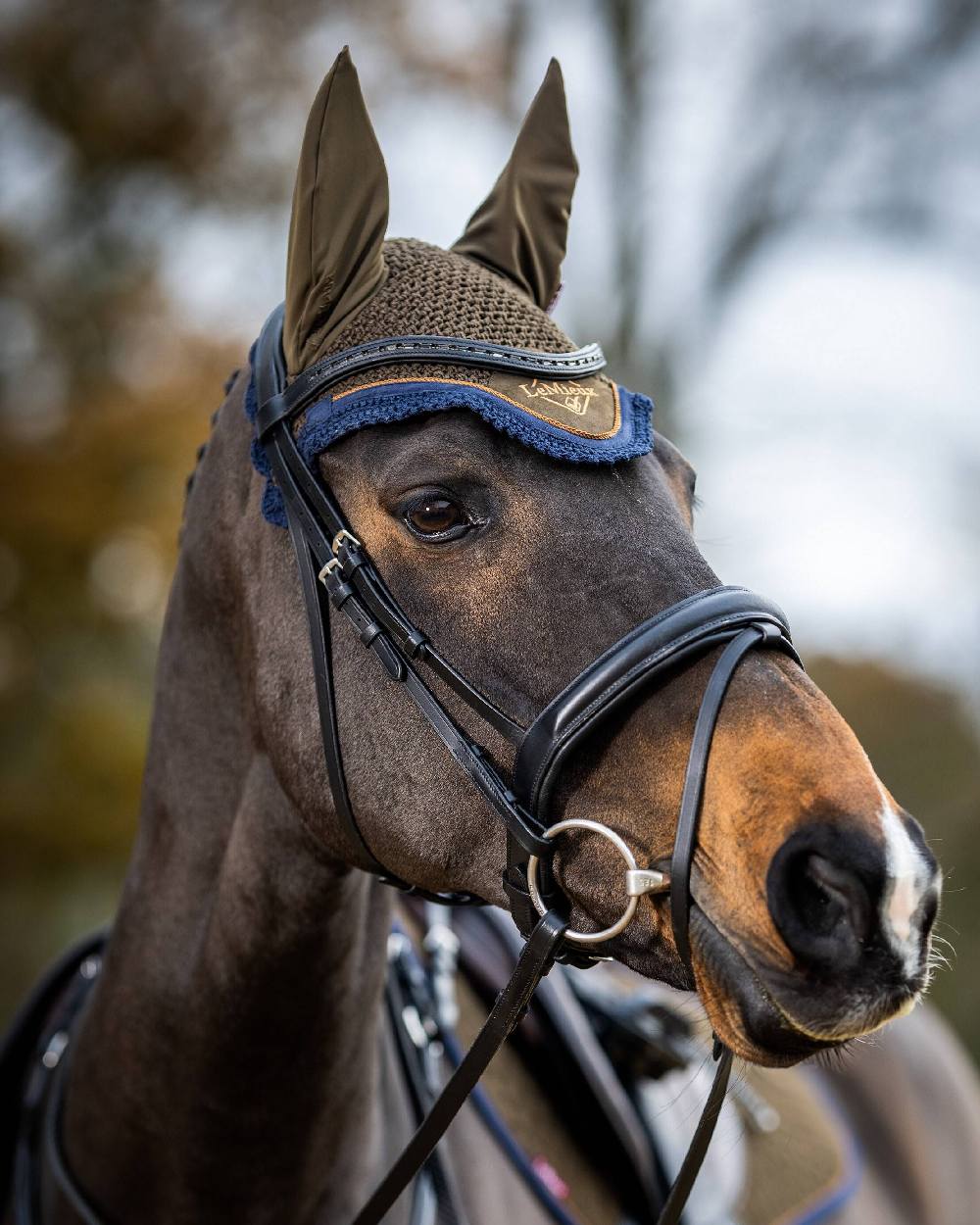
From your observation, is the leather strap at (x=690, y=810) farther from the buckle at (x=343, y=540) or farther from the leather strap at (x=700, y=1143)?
the buckle at (x=343, y=540)

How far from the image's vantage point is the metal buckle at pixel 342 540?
6.31 ft

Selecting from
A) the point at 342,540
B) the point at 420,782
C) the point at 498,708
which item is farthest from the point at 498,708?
the point at 342,540

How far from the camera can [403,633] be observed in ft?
6.01

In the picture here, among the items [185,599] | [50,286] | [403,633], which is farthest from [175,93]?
[403,633]

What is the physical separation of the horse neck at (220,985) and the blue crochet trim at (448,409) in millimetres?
321

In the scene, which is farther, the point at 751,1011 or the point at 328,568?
the point at 328,568

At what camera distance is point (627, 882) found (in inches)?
61.3

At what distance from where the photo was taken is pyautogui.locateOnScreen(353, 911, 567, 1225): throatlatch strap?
1.67 m

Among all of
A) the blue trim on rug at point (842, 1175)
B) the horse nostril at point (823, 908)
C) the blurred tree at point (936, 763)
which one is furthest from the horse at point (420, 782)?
the blurred tree at point (936, 763)

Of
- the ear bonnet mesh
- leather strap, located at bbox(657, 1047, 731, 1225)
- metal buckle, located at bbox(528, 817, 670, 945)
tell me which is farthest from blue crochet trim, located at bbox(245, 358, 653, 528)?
leather strap, located at bbox(657, 1047, 731, 1225)

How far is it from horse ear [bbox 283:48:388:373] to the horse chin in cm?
129

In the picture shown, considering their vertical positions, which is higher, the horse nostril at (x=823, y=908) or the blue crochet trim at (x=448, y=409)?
the blue crochet trim at (x=448, y=409)

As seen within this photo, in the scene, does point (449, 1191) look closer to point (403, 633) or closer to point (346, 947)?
point (346, 947)

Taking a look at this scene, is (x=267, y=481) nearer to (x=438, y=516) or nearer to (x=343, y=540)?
(x=343, y=540)
